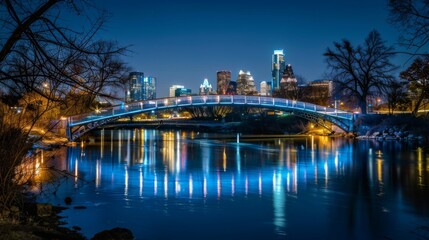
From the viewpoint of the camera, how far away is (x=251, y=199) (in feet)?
51.4

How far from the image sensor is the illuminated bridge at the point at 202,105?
44.9 m

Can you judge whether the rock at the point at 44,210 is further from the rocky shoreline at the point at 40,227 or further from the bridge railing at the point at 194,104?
the bridge railing at the point at 194,104

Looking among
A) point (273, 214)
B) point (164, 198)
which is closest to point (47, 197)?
point (164, 198)

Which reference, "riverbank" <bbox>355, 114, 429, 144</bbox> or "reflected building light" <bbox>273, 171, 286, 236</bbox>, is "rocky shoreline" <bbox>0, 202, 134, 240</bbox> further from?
"riverbank" <bbox>355, 114, 429, 144</bbox>

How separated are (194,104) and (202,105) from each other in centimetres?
105

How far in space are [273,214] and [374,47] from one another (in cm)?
4840

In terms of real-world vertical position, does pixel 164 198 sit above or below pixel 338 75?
below

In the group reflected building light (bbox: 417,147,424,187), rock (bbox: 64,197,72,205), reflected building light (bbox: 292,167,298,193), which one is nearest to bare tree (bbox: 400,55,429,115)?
reflected building light (bbox: 417,147,424,187)

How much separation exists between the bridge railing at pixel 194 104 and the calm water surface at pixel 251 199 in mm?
18320

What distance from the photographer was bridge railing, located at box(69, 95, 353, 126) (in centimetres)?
4519

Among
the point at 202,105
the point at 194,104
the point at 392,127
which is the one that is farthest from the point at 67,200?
the point at 392,127

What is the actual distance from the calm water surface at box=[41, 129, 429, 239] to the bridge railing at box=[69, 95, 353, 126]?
18320 millimetres

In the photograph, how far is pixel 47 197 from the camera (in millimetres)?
14969

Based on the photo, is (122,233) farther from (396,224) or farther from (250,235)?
(396,224)
